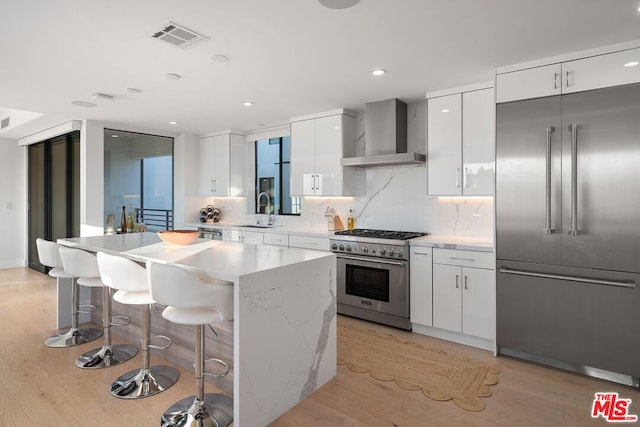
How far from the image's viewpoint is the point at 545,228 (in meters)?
2.96

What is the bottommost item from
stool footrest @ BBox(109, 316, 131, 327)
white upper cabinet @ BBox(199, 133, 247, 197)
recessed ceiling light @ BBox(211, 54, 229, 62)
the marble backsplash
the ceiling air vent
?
stool footrest @ BBox(109, 316, 131, 327)

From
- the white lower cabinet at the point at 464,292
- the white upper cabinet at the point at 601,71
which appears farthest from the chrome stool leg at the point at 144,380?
the white upper cabinet at the point at 601,71

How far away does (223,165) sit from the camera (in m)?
6.13

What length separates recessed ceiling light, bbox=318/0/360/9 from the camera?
214cm

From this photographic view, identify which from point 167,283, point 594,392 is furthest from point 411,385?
point 167,283

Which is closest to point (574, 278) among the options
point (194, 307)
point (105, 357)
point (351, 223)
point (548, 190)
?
point (548, 190)

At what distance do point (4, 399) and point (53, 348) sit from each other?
87 cm

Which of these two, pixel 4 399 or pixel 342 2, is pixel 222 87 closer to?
pixel 342 2

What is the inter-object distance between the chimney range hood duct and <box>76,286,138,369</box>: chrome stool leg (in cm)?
283

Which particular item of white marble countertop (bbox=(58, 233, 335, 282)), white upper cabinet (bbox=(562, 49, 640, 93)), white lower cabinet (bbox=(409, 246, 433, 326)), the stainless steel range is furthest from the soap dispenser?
white upper cabinet (bbox=(562, 49, 640, 93))

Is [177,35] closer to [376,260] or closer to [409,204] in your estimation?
[376,260]

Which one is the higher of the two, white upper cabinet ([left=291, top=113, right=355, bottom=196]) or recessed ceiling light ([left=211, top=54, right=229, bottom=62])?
recessed ceiling light ([left=211, top=54, right=229, bottom=62])

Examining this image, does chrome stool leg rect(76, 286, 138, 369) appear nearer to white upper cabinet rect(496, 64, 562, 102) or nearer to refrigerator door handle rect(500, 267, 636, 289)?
refrigerator door handle rect(500, 267, 636, 289)

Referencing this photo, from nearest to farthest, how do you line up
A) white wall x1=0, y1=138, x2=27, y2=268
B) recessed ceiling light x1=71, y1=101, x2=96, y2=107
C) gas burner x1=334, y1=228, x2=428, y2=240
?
1. gas burner x1=334, y1=228, x2=428, y2=240
2. recessed ceiling light x1=71, y1=101, x2=96, y2=107
3. white wall x1=0, y1=138, x2=27, y2=268
